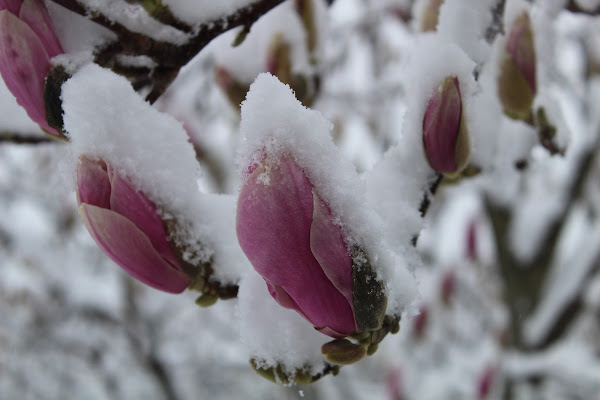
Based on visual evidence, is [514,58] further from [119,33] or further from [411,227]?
[119,33]

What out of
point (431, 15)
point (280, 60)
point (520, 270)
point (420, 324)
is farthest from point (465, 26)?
point (420, 324)

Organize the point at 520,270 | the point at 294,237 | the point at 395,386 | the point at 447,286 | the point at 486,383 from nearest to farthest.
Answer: the point at 294,237 → the point at 520,270 → the point at 486,383 → the point at 395,386 → the point at 447,286

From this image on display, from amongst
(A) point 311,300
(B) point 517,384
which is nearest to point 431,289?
(B) point 517,384

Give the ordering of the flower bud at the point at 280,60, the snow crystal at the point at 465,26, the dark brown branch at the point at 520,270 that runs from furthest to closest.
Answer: the dark brown branch at the point at 520,270
the flower bud at the point at 280,60
the snow crystal at the point at 465,26

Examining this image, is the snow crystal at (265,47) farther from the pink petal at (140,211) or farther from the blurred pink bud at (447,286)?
the blurred pink bud at (447,286)

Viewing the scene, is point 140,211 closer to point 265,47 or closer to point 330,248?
point 330,248

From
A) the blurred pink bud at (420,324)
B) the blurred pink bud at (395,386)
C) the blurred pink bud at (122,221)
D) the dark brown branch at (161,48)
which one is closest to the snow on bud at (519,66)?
the dark brown branch at (161,48)
